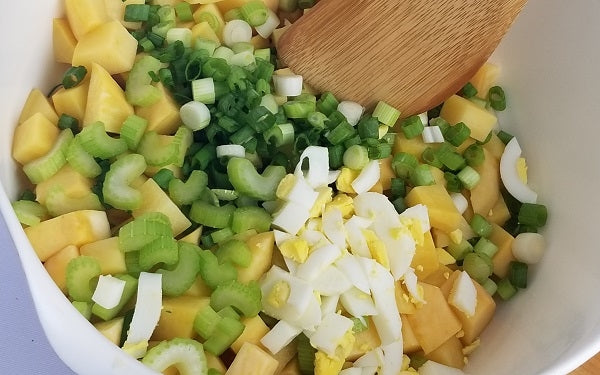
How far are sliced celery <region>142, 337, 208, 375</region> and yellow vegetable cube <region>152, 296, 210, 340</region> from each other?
40 millimetres

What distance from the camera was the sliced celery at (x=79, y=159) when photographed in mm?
1204

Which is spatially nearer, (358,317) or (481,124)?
(358,317)

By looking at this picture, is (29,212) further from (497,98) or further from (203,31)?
(497,98)

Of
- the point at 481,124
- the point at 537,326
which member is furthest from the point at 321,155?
the point at 537,326

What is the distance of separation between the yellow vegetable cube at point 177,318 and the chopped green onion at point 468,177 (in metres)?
0.64

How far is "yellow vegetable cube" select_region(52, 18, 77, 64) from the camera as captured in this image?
4.27ft

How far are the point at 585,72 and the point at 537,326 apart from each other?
538mm

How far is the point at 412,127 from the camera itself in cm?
149

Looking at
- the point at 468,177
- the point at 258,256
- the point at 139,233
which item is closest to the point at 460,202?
the point at 468,177

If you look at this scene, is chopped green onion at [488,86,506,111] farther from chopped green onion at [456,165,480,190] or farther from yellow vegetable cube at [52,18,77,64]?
yellow vegetable cube at [52,18,77,64]

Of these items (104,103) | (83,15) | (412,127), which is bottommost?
(412,127)

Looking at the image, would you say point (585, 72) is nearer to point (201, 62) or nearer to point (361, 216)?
point (361, 216)

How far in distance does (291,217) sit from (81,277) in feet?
1.29

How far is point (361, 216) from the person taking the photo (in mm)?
1358
